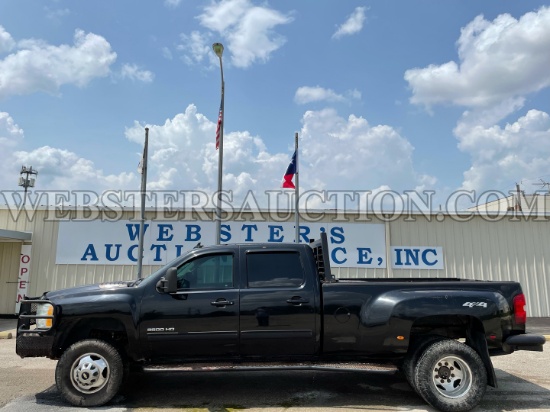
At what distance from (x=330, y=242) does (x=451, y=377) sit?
8.99m

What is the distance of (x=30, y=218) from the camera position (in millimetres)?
13914

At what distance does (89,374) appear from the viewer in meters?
5.17

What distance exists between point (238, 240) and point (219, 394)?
8.51 metres

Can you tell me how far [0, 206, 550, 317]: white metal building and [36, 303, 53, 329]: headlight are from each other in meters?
8.48

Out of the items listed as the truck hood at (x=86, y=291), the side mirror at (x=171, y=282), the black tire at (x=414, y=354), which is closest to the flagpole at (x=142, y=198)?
the truck hood at (x=86, y=291)

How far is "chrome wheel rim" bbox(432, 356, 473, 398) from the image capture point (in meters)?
5.10

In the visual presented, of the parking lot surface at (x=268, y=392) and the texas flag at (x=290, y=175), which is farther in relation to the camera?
the texas flag at (x=290, y=175)

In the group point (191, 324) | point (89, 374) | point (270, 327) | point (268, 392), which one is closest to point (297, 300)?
point (270, 327)

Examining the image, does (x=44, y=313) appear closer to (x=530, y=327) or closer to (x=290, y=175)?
(x=290, y=175)

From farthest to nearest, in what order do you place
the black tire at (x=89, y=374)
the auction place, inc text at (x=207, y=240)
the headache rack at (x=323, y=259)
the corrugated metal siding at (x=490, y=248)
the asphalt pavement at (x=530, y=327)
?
the corrugated metal siding at (x=490, y=248) < the auction place, inc text at (x=207, y=240) < the asphalt pavement at (x=530, y=327) < the headache rack at (x=323, y=259) < the black tire at (x=89, y=374)

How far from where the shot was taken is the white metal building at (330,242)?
1374cm

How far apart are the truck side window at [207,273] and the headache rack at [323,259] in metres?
1.16

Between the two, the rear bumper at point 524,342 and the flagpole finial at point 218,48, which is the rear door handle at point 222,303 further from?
the flagpole finial at point 218,48

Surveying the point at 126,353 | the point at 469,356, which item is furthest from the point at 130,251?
the point at 469,356
